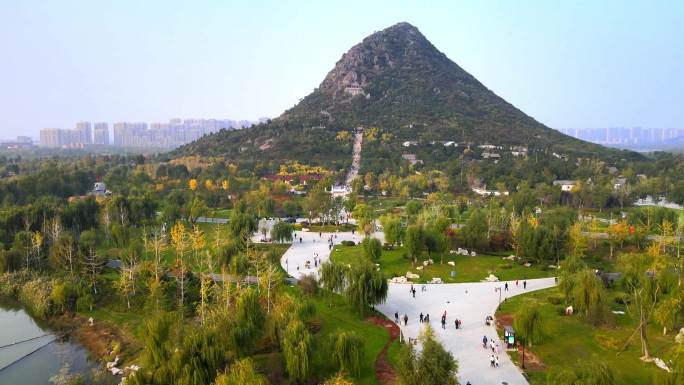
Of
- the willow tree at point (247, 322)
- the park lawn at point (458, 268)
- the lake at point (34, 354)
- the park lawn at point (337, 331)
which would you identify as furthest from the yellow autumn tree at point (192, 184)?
A: the willow tree at point (247, 322)

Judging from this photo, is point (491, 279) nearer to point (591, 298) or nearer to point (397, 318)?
point (591, 298)

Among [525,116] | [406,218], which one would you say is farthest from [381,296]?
[525,116]

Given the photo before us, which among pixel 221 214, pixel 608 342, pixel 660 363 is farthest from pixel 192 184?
pixel 660 363

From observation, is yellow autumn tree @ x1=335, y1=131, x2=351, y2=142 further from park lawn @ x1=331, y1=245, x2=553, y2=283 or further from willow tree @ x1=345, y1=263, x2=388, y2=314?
willow tree @ x1=345, y1=263, x2=388, y2=314

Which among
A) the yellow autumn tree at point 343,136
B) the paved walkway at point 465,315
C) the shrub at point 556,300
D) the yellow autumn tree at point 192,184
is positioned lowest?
the paved walkway at point 465,315

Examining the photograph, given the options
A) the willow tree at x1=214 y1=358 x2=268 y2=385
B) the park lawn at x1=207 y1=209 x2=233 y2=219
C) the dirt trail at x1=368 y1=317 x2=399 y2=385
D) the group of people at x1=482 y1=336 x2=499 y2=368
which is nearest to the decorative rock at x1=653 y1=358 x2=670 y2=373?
the group of people at x1=482 y1=336 x2=499 y2=368

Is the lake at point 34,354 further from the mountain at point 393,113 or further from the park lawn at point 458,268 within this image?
the mountain at point 393,113
